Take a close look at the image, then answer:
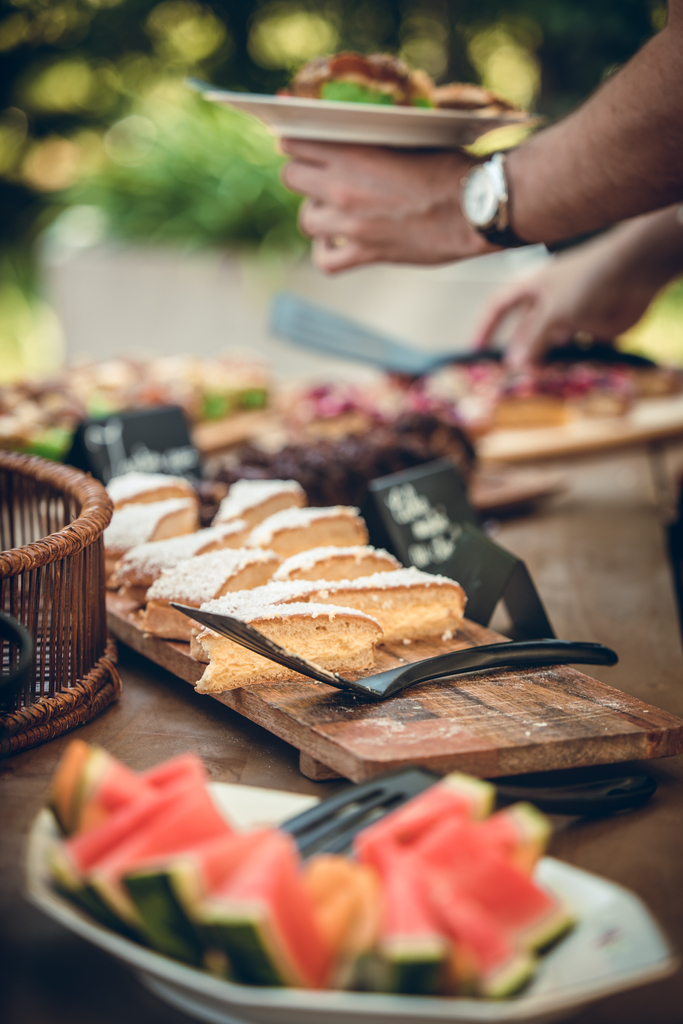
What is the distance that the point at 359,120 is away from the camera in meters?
1.92

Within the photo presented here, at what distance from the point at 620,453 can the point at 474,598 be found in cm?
201

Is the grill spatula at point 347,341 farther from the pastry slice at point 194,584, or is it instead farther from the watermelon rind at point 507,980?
the watermelon rind at point 507,980

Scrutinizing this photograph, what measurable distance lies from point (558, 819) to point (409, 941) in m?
0.51

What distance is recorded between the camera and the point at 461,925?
59 cm

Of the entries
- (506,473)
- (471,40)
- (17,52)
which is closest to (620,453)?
(506,473)

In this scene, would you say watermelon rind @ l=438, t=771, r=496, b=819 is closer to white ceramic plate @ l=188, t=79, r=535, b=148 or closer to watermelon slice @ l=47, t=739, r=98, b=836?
watermelon slice @ l=47, t=739, r=98, b=836

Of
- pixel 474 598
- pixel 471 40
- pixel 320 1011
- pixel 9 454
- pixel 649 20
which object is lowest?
pixel 474 598

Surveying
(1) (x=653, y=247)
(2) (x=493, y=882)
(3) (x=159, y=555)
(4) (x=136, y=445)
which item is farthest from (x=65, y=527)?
(1) (x=653, y=247)

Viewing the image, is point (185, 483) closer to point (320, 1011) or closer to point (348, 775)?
point (348, 775)

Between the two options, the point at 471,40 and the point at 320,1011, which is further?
the point at 471,40

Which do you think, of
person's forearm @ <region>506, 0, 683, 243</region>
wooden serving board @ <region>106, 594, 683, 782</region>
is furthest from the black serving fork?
person's forearm @ <region>506, 0, 683, 243</region>

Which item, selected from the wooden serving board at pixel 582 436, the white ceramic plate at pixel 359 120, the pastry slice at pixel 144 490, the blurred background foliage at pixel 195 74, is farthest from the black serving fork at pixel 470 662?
the blurred background foliage at pixel 195 74

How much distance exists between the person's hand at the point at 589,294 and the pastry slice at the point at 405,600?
5.56 ft

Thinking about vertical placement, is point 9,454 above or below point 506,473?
above
